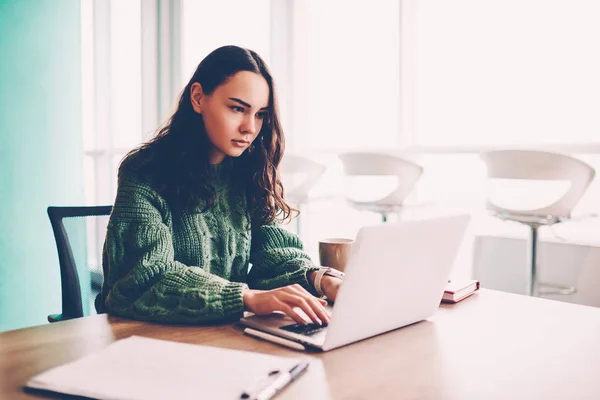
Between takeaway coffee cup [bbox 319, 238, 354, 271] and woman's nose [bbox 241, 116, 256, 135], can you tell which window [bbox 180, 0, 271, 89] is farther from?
takeaway coffee cup [bbox 319, 238, 354, 271]

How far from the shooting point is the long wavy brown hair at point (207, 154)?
132cm

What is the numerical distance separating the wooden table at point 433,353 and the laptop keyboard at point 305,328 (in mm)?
60

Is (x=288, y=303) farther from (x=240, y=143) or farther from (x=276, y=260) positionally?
(x=240, y=143)

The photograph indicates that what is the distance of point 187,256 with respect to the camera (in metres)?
1.30

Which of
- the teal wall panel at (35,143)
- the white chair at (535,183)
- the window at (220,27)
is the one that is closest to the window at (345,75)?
the window at (220,27)

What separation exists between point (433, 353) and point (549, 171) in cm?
167

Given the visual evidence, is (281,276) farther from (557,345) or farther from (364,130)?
(364,130)

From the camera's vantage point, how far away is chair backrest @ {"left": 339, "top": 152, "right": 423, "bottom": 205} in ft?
9.32

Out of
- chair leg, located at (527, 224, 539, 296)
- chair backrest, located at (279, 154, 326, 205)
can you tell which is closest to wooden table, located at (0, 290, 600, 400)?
chair leg, located at (527, 224, 539, 296)

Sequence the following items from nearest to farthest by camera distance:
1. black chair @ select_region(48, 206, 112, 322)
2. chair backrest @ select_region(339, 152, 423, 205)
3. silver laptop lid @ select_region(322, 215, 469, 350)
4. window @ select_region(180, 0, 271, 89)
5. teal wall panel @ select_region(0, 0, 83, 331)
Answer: silver laptop lid @ select_region(322, 215, 469, 350) < black chair @ select_region(48, 206, 112, 322) < chair backrest @ select_region(339, 152, 423, 205) < teal wall panel @ select_region(0, 0, 83, 331) < window @ select_region(180, 0, 271, 89)

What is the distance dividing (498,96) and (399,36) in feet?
2.42

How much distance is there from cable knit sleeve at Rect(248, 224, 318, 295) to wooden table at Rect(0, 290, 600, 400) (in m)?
0.31

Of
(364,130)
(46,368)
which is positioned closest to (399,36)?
(364,130)

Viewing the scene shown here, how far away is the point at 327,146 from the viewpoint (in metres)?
4.07
